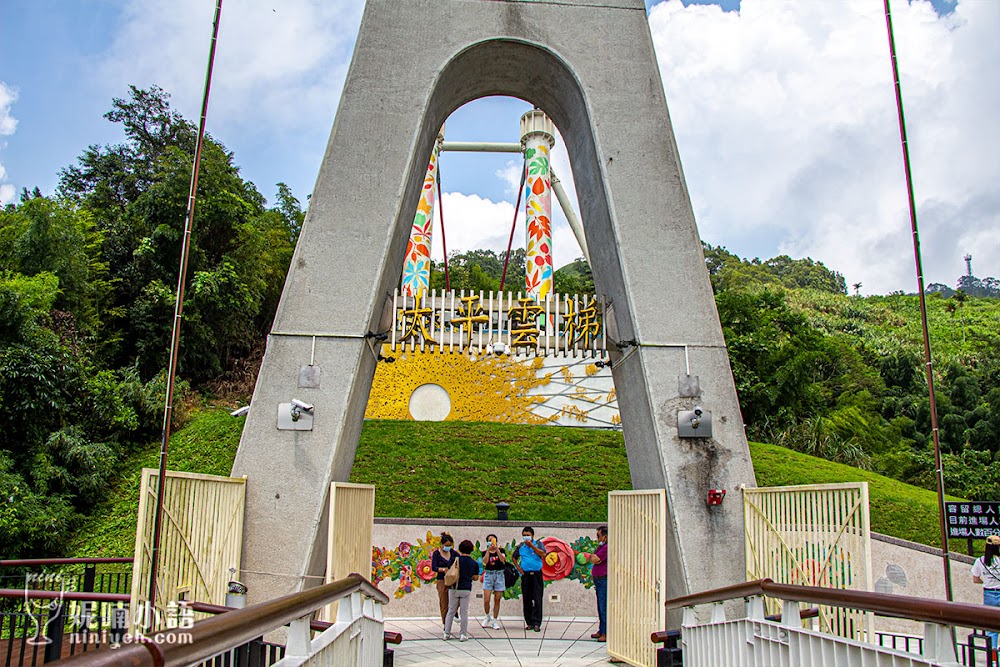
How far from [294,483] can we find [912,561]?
9.21 m

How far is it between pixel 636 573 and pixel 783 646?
129 inches

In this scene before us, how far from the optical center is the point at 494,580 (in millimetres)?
8648

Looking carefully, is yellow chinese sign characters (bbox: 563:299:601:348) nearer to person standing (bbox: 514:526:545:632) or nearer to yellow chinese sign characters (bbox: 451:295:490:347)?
yellow chinese sign characters (bbox: 451:295:490:347)

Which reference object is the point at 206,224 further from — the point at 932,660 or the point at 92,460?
the point at 932,660

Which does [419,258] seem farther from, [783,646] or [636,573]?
[783,646]

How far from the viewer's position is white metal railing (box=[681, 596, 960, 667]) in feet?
8.16

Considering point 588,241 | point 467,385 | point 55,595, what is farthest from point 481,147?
point 55,595

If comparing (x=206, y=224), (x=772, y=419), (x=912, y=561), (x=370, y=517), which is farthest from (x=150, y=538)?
(x=772, y=419)

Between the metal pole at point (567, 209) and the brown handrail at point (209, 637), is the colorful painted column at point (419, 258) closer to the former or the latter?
the metal pole at point (567, 209)

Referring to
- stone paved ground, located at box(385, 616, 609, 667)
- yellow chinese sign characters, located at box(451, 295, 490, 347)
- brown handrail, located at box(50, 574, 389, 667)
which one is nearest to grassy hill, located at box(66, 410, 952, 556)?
stone paved ground, located at box(385, 616, 609, 667)

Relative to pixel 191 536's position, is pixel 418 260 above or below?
above

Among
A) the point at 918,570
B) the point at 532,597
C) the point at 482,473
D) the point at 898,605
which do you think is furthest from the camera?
the point at 482,473

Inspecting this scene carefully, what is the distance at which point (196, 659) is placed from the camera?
167 cm

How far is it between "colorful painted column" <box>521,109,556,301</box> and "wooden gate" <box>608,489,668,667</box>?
12514 mm
